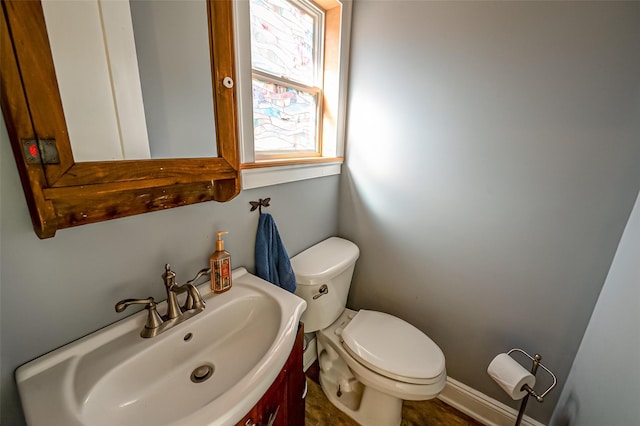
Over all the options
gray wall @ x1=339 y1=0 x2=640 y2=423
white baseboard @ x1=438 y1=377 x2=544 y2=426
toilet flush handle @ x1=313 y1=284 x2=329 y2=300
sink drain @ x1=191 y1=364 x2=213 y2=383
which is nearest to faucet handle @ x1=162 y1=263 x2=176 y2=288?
sink drain @ x1=191 y1=364 x2=213 y2=383

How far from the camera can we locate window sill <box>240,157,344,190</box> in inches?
38.2

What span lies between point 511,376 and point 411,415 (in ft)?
1.97

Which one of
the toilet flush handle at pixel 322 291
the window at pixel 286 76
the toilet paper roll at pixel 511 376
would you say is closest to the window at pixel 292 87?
the window at pixel 286 76

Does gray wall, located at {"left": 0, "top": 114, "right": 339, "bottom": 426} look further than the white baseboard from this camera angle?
No

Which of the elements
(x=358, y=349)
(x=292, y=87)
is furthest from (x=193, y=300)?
(x=292, y=87)

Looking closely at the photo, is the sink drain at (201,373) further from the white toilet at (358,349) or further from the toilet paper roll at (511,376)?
the toilet paper roll at (511,376)

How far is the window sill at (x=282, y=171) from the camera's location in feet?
3.18

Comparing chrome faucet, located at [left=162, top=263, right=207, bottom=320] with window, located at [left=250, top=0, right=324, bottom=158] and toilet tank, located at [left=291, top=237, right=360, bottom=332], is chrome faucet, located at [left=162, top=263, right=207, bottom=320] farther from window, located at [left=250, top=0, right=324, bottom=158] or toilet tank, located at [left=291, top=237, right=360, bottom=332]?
window, located at [left=250, top=0, right=324, bottom=158]

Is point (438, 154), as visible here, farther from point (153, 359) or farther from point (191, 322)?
point (153, 359)

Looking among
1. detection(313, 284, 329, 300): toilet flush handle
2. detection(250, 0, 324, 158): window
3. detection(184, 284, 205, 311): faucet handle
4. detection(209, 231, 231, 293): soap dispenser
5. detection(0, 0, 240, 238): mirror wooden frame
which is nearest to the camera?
detection(0, 0, 240, 238): mirror wooden frame

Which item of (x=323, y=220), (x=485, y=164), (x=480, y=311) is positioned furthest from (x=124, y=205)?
(x=480, y=311)

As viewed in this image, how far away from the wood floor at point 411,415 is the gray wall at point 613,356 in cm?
47

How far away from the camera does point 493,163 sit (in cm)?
109

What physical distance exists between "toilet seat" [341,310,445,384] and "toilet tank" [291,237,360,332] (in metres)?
0.13
